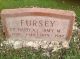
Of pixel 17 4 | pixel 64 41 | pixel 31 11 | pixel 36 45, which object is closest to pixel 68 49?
pixel 64 41

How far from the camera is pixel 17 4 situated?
4.58 m

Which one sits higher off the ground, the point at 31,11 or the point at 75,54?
the point at 31,11

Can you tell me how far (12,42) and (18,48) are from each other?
0.12 meters

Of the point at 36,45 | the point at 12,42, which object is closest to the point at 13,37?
the point at 12,42

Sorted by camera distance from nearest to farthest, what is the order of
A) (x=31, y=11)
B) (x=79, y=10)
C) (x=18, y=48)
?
(x=31, y=11), (x=18, y=48), (x=79, y=10)

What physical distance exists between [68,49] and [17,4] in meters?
1.21

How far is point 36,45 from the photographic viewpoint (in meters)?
3.87

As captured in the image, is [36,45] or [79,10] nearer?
[36,45]

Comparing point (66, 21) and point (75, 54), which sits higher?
point (66, 21)

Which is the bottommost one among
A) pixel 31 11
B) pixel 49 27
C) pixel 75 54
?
pixel 75 54

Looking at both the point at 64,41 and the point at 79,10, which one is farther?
the point at 79,10

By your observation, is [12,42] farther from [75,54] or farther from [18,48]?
[75,54]

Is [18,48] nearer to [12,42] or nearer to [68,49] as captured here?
[12,42]

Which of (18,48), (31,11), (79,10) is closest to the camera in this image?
(31,11)
